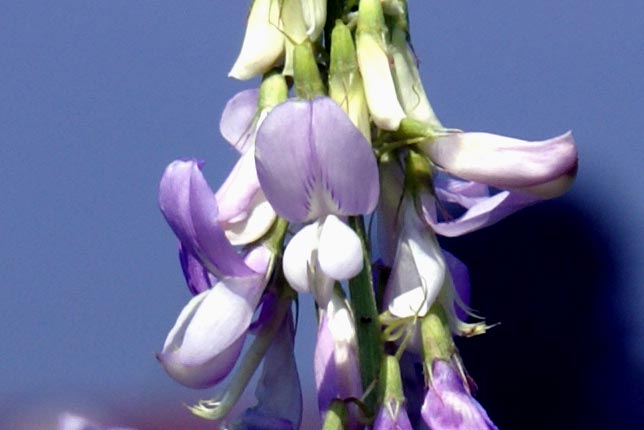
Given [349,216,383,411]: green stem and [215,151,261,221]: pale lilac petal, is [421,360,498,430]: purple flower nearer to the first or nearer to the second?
[349,216,383,411]: green stem

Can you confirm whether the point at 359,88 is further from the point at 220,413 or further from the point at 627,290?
the point at 627,290

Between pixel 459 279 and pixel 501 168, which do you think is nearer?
pixel 501 168

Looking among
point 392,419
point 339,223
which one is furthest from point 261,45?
point 392,419

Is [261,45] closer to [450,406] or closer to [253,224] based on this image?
[253,224]

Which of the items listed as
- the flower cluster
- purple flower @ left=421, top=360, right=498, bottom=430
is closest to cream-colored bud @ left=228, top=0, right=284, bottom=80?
the flower cluster

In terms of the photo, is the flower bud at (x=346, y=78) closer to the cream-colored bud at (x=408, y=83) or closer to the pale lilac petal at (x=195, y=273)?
the cream-colored bud at (x=408, y=83)

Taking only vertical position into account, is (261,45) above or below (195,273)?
above

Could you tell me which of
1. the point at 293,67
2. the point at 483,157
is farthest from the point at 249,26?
the point at 483,157
